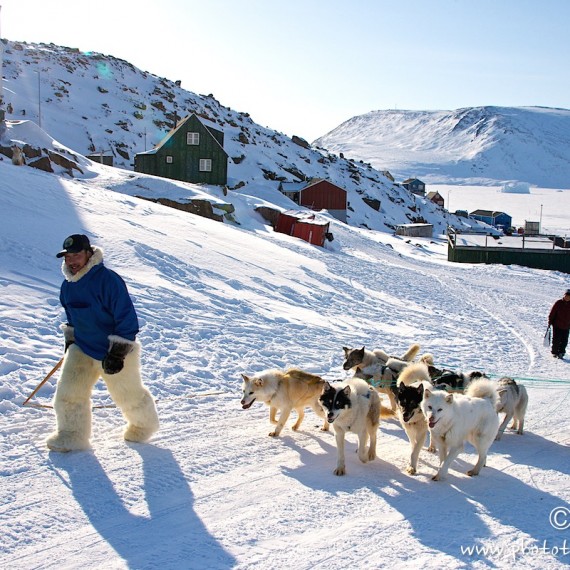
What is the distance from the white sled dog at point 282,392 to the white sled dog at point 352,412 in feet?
2.31

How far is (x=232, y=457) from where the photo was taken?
5.72m

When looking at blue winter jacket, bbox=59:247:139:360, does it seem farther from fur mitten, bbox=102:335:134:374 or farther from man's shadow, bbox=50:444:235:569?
man's shadow, bbox=50:444:235:569

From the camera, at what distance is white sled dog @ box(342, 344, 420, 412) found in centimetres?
733

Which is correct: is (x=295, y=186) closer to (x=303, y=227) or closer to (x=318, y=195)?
(x=318, y=195)

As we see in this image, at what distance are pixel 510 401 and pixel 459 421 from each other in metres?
1.57

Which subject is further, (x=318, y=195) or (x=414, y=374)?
(x=318, y=195)

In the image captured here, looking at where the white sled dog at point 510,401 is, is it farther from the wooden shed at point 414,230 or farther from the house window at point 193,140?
the wooden shed at point 414,230

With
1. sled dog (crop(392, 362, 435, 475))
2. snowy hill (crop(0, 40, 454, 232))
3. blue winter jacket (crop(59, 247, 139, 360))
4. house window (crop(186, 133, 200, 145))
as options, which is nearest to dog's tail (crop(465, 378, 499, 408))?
sled dog (crop(392, 362, 435, 475))

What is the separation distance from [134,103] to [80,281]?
69.9 m

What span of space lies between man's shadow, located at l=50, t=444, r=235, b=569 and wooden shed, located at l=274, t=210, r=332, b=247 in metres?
23.3

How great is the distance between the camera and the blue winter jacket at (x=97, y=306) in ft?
17.6

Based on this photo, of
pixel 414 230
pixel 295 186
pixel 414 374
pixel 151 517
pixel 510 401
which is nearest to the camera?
pixel 151 517

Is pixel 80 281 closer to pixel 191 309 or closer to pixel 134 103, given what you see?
pixel 191 309

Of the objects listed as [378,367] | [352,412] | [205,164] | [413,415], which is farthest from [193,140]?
[413,415]
